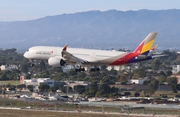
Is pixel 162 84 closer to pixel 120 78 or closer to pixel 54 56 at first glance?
pixel 120 78

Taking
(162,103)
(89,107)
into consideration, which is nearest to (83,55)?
(89,107)

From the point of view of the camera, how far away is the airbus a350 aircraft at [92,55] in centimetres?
8269

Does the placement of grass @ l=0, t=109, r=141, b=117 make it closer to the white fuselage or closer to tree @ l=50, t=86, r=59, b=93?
the white fuselage

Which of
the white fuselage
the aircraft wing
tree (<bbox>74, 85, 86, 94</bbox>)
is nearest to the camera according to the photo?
the white fuselage

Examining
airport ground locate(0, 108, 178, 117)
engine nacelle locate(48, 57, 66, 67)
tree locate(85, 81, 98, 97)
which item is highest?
engine nacelle locate(48, 57, 66, 67)

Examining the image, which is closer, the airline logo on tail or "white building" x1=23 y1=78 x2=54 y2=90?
the airline logo on tail

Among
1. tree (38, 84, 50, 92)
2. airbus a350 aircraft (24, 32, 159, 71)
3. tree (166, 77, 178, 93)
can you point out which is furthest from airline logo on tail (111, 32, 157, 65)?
tree (38, 84, 50, 92)

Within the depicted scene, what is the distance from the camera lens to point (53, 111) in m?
84.3

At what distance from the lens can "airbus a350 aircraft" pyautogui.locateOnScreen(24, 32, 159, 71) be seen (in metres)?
82.7

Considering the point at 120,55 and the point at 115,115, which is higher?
the point at 120,55

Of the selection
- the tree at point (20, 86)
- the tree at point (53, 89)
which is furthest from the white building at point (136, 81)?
the tree at point (20, 86)

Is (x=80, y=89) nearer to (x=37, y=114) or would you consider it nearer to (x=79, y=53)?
(x=79, y=53)

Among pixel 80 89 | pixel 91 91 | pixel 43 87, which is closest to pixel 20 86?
pixel 43 87

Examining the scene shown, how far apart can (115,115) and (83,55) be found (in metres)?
11.0
